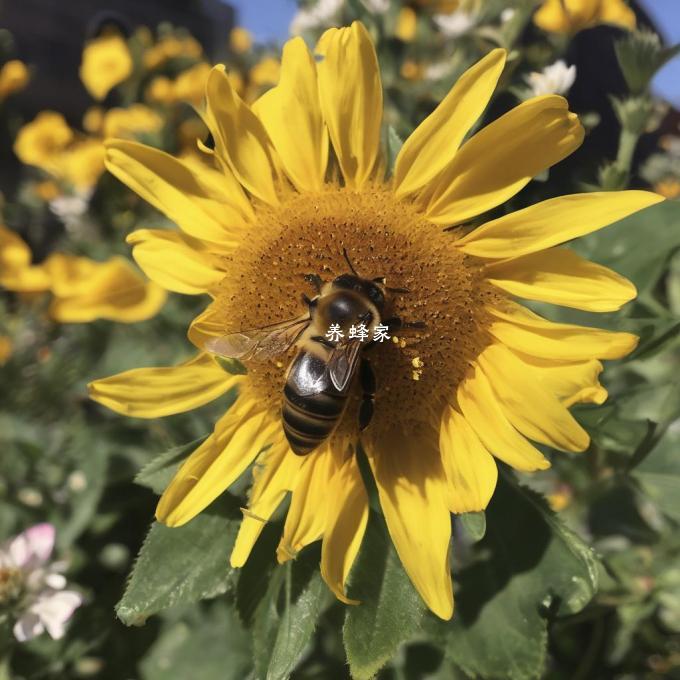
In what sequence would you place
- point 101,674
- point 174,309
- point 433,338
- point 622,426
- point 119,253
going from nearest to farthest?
point 433,338 → point 622,426 → point 101,674 → point 174,309 → point 119,253

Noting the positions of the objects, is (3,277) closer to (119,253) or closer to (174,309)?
(119,253)

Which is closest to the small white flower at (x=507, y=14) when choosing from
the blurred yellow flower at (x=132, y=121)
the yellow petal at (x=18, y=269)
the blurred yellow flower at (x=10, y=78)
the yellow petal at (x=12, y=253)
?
the blurred yellow flower at (x=132, y=121)

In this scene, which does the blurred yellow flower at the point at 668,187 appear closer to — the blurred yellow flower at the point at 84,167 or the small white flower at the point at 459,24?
the small white flower at the point at 459,24

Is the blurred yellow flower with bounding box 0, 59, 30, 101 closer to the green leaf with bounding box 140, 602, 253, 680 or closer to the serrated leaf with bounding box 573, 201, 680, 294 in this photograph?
the green leaf with bounding box 140, 602, 253, 680

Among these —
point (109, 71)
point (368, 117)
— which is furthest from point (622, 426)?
point (109, 71)

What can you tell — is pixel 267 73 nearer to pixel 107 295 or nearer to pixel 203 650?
pixel 107 295

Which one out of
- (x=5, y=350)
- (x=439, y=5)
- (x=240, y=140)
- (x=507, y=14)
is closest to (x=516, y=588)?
(x=240, y=140)
